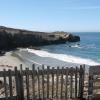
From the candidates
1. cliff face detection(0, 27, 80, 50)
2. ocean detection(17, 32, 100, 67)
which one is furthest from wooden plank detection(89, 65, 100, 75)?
cliff face detection(0, 27, 80, 50)

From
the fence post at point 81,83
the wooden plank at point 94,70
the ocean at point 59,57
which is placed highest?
the wooden plank at point 94,70

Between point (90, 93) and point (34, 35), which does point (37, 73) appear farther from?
point (34, 35)

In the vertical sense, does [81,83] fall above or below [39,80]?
below

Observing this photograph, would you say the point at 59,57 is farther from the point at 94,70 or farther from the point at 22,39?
the point at 94,70

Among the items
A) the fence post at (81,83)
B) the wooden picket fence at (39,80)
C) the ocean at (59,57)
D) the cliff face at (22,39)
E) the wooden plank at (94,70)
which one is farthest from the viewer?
the cliff face at (22,39)

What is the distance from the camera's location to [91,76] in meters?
10.6

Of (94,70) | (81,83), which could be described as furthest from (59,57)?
(94,70)

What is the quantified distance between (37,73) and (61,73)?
1027 millimetres

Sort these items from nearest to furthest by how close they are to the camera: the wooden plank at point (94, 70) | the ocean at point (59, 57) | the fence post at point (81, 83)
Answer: the wooden plank at point (94, 70)
the fence post at point (81, 83)
the ocean at point (59, 57)

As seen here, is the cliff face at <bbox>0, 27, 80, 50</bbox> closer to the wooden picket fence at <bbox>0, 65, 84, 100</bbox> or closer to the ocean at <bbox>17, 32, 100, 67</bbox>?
the ocean at <bbox>17, 32, 100, 67</bbox>

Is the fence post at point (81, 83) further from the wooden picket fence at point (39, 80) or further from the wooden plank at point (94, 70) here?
the wooden plank at point (94, 70)

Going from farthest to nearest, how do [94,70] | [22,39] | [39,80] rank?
1. [22,39]
2. [39,80]
3. [94,70]

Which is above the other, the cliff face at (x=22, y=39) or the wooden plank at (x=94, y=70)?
the wooden plank at (x=94, y=70)

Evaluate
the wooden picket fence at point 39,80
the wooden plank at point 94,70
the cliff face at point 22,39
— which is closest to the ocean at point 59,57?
the cliff face at point 22,39
